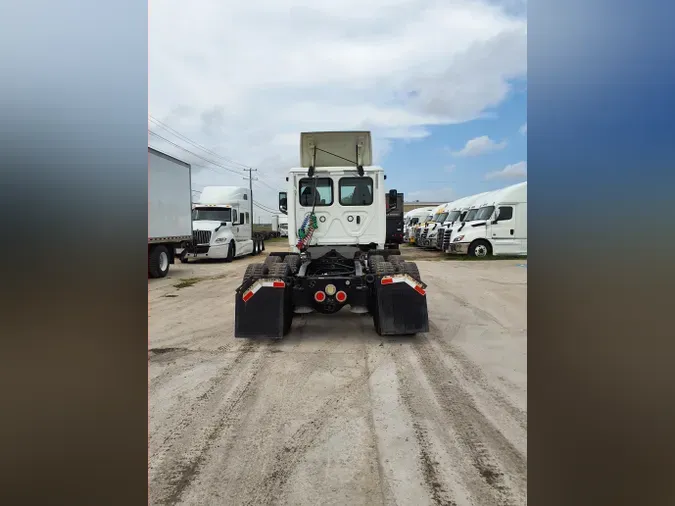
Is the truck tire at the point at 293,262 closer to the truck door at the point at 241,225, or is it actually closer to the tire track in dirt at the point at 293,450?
the tire track in dirt at the point at 293,450

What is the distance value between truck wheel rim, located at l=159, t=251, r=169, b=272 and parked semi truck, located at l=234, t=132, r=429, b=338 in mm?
7862

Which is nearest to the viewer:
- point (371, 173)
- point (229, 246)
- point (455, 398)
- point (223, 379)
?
point (455, 398)

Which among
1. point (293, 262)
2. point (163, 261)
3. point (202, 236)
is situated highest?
point (202, 236)

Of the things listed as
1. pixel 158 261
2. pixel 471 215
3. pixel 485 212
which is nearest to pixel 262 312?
pixel 158 261

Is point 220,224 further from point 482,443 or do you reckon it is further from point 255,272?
point 482,443

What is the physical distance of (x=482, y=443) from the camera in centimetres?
311

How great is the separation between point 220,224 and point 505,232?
12.4 m

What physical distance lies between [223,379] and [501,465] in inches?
112

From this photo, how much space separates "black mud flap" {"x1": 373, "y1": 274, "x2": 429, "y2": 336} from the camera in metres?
5.76

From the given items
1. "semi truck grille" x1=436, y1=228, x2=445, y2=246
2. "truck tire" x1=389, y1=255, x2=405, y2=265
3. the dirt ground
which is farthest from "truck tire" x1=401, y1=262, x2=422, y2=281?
"semi truck grille" x1=436, y1=228, x2=445, y2=246
